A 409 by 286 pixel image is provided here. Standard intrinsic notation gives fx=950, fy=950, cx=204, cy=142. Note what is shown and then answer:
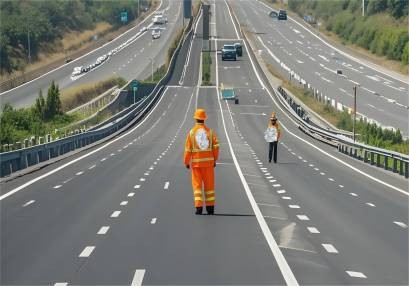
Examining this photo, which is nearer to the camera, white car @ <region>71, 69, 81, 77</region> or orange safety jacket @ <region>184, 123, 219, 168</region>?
orange safety jacket @ <region>184, 123, 219, 168</region>

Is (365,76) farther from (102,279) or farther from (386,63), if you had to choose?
(102,279)

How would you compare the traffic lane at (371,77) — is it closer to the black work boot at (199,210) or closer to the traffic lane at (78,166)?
the traffic lane at (78,166)

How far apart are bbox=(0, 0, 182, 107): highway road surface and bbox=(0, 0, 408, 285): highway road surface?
66130 millimetres

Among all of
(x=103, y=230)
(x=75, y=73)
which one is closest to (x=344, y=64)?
(x=75, y=73)

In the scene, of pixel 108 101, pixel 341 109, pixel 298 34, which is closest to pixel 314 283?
pixel 341 109

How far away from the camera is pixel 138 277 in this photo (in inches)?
435

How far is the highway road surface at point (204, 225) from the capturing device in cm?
1157

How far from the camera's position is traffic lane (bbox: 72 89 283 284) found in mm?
11383

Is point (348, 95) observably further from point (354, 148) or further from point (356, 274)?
point (356, 274)

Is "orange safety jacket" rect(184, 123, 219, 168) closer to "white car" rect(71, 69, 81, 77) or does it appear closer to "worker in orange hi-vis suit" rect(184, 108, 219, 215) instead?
"worker in orange hi-vis suit" rect(184, 108, 219, 215)

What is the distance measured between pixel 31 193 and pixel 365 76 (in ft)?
317

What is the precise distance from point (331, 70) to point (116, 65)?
29877mm

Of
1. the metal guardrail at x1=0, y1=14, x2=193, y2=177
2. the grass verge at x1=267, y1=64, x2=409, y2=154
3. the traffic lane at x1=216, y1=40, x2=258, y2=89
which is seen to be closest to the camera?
the metal guardrail at x1=0, y1=14, x2=193, y2=177

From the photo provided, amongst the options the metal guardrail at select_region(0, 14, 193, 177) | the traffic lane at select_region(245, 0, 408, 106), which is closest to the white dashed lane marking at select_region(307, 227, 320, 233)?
the metal guardrail at select_region(0, 14, 193, 177)
